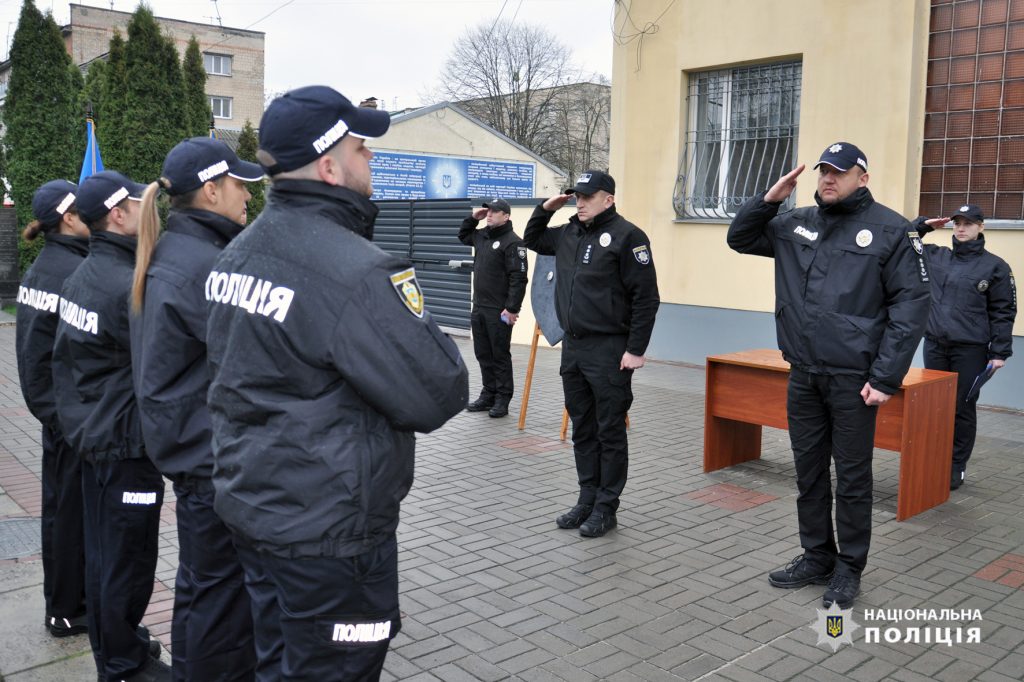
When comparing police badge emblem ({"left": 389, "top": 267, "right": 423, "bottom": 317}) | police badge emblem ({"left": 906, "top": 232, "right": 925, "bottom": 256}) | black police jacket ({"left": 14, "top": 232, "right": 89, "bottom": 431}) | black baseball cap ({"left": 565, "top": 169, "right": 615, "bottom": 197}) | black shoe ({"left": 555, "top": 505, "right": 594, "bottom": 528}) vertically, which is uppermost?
black baseball cap ({"left": 565, "top": 169, "right": 615, "bottom": 197})

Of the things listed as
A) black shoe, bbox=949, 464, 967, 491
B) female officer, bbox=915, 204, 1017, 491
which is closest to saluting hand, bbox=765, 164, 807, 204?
female officer, bbox=915, 204, 1017, 491

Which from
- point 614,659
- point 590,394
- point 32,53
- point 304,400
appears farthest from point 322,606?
point 32,53

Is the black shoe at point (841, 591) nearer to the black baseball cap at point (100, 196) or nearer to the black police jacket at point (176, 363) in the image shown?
the black police jacket at point (176, 363)

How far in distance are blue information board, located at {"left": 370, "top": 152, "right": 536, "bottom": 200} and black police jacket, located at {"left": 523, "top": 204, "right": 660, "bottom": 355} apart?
17.9 meters

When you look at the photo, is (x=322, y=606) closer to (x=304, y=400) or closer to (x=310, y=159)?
(x=304, y=400)

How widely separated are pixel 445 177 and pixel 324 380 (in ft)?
84.2

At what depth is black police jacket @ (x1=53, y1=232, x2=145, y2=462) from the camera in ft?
10.6

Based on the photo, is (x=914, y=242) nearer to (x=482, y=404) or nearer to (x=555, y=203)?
(x=555, y=203)

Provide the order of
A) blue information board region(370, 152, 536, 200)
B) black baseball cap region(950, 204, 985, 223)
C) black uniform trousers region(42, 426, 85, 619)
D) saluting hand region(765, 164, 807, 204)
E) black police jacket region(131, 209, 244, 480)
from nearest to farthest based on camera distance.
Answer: black police jacket region(131, 209, 244, 480) < black uniform trousers region(42, 426, 85, 619) < saluting hand region(765, 164, 807, 204) < black baseball cap region(950, 204, 985, 223) < blue information board region(370, 152, 536, 200)

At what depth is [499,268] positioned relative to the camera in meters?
8.85

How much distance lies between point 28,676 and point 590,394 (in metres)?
3.21

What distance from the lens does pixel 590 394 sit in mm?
5398

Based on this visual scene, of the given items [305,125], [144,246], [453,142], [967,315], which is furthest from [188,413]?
[453,142]

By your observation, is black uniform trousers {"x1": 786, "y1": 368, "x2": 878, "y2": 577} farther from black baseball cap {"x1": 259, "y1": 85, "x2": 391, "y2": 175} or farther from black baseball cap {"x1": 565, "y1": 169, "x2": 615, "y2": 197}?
black baseball cap {"x1": 259, "y1": 85, "x2": 391, "y2": 175}
